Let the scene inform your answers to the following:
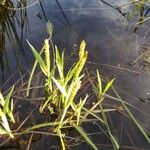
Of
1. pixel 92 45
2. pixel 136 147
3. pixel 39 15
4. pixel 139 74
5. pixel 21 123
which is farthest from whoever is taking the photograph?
pixel 39 15

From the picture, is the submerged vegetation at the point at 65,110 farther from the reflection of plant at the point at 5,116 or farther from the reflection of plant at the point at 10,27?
the reflection of plant at the point at 10,27

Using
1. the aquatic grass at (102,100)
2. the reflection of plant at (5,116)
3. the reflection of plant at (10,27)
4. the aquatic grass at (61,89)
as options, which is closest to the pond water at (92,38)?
the reflection of plant at (10,27)

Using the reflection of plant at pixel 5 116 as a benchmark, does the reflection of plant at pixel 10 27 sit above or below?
above

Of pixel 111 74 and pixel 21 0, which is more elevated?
pixel 21 0

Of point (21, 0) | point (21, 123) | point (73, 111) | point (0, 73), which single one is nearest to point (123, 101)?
point (73, 111)

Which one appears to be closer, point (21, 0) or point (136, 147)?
point (136, 147)

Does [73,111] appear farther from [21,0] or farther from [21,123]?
[21,0]

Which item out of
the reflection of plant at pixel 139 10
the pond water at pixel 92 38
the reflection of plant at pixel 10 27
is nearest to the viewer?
the pond water at pixel 92 38

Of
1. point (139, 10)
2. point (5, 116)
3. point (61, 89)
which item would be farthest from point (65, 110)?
point (139, 10)

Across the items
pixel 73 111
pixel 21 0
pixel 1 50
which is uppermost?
pixel 21 0
